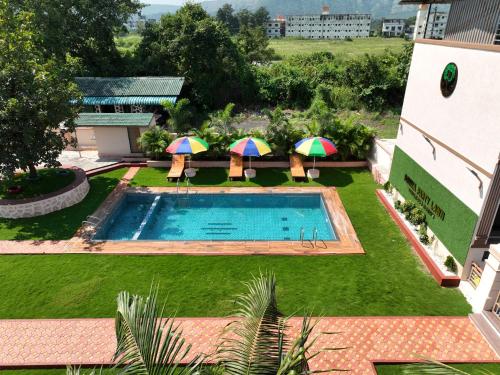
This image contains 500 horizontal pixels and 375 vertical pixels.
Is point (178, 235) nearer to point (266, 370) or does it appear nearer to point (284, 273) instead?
point (284, 273)

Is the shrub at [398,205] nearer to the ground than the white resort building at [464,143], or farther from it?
nearer to the ground

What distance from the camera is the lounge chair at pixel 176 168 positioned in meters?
19.4

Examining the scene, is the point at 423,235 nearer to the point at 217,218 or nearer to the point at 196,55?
the point at 217,218

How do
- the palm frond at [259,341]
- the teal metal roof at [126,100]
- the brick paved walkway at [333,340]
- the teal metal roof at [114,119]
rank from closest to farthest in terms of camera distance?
the palm frond at [259,341], the brick paved walkway at [333,340], the teal metal roof at [114,119], the teal metal roof at [126,100]

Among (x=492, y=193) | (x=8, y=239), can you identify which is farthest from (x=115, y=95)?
(x=492, y=193)

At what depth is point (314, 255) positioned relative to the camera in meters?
13.2

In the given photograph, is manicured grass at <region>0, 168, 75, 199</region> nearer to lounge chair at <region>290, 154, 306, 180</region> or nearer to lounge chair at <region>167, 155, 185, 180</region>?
lounge chair at <region>167, 155, 185, 180</region>

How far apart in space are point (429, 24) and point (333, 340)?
43.1 feet

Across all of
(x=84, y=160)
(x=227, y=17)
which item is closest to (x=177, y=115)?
(x=84, y=160)

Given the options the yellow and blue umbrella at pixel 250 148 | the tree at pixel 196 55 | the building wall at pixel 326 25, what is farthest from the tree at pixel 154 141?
the building wall at pixel 326 25

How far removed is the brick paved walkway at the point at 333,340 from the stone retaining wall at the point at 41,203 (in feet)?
22.6

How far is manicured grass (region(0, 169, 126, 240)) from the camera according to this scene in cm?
1459

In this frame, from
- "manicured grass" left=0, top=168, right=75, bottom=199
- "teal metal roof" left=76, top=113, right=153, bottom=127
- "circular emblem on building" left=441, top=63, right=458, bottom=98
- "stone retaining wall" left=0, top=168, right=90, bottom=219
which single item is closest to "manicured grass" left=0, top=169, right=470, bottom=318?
"stone retaining wall" left=0, top=168, right=90, bottom=219

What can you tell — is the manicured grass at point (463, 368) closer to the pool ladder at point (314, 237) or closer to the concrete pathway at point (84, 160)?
the pool ladder at point (314, 237)
